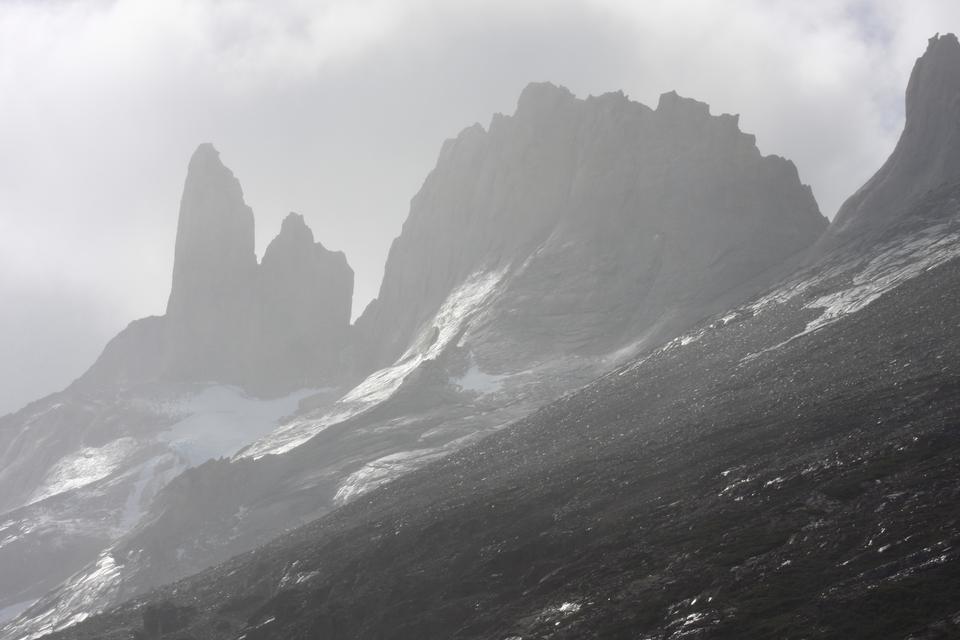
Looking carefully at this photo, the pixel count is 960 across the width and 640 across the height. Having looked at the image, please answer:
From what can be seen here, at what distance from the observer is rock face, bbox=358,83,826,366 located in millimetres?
140625

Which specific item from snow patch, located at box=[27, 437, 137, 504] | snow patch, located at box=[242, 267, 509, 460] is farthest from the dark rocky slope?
snow patch, located at box=[27, 437, 137, 504]

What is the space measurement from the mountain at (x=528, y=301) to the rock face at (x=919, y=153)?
38.7 ft

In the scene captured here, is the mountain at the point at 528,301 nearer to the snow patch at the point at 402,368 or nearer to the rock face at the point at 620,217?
the rock face at the point at 620,217

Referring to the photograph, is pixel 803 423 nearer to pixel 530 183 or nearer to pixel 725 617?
pixel 725 617

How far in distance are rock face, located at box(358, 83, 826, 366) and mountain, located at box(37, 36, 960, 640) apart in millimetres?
41061

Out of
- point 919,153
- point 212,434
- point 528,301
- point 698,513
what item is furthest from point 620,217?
point 698,513

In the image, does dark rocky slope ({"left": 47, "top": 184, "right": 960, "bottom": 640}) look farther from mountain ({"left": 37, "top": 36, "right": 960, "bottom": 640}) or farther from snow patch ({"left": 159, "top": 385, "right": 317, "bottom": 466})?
snow patch ({"left": 159, "top": 385, "right": 317, "bottom": 466})

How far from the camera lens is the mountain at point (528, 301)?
392ft

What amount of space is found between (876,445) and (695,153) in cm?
11541

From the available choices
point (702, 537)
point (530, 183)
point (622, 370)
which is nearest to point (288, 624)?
point (702, 537)

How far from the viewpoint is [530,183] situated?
17488 centimetres

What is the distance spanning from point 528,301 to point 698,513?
10684 cm

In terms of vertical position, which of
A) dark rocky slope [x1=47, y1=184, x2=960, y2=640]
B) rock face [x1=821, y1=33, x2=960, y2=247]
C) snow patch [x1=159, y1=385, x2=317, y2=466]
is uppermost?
snow patch [x1=159, y1=385, x2=317, y2=466]

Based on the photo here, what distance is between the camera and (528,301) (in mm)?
149250
